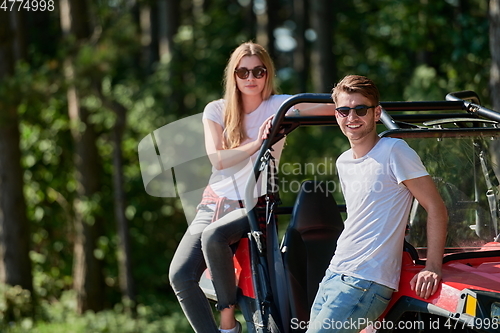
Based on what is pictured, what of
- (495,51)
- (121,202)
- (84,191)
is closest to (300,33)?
(84,191)

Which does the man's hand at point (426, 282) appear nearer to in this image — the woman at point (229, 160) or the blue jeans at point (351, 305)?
the blue jeans at point (351, 305)

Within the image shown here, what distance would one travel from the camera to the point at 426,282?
2846 mm

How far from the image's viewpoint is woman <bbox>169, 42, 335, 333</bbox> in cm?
399

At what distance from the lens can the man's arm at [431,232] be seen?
9.37 feet

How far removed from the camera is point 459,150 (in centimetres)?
346

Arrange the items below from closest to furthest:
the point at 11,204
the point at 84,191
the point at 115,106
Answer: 1. the point at 11,204
2. the point at 115,106
3. the point at 84,191

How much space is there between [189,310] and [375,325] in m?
1.37

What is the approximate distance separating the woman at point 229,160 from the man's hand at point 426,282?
132cm

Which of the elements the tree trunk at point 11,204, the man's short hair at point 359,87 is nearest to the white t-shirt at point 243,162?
the man's short hair at point 359,87

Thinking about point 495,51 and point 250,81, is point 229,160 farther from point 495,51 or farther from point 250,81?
point 495,51

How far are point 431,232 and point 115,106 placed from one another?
10691 mm


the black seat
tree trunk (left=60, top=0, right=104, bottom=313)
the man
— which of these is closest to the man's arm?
the man

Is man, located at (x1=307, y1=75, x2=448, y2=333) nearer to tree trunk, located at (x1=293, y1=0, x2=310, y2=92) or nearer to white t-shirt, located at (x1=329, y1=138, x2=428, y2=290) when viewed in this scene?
white t-shirt, located at (x1=329, y1=138, x2=428, y2=290)

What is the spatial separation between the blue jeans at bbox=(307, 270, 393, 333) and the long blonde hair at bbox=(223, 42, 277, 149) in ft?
4.23
